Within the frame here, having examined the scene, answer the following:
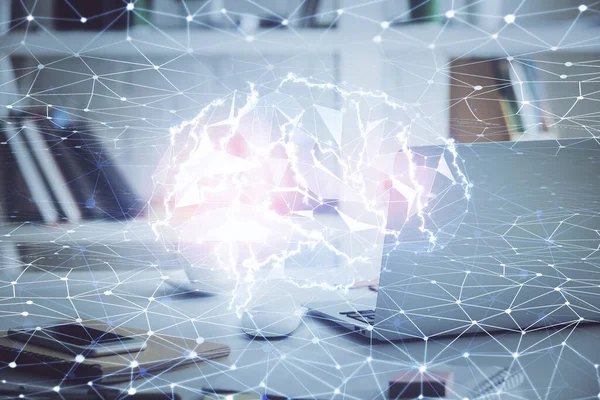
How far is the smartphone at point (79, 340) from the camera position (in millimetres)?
764

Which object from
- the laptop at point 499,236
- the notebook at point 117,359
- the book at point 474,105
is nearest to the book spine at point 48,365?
the notebook at point 117,359

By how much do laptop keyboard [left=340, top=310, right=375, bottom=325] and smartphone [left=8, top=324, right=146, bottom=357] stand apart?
12.1 inches

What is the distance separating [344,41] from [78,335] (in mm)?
605

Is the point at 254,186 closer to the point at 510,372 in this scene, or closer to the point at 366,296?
the point at 366,296

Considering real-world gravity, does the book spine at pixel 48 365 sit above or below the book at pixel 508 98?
→ below

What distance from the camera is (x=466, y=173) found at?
0.84 meters

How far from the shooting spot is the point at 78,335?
0.79 meters

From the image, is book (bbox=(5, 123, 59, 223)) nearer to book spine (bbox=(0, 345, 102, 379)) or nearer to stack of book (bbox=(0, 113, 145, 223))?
stack of book (bbox=(0, 113, 145, 223))

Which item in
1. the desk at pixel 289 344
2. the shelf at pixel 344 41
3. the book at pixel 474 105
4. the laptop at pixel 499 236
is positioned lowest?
the desk at pixel 289 344

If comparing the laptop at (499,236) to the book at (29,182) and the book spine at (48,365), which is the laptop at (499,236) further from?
the book at (29,182)

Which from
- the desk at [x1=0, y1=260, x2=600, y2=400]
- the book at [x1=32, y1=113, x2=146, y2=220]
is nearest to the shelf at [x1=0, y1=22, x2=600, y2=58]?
the book at [x1=32, y1=113, x2=146, y2=220]

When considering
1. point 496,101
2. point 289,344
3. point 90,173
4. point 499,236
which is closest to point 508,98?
point 496,101

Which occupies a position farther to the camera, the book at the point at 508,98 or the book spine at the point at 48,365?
the book at the point at 508,98

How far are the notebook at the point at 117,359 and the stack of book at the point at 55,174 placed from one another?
19 centimetres
